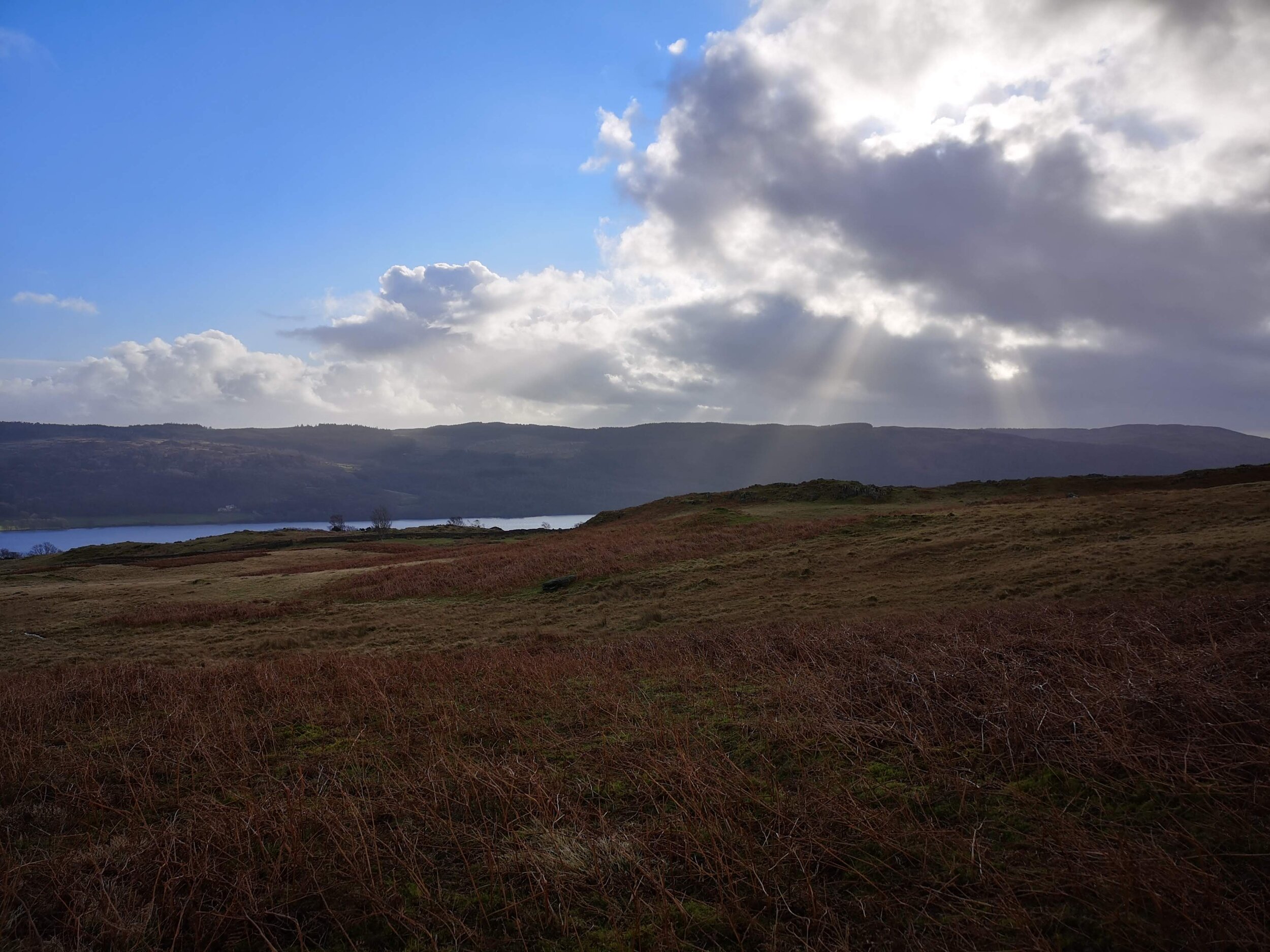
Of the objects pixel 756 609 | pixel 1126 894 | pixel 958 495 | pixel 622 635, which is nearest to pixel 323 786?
pixel 1126 894

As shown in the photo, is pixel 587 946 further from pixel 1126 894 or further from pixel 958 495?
pixel 958 495

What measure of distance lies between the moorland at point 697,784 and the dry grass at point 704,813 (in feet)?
0.12

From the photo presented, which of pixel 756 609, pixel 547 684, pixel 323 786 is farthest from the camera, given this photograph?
pixel 756 609

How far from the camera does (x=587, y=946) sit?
477 centimetres

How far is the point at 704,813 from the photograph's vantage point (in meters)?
6.43

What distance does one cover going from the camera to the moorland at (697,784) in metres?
4.89

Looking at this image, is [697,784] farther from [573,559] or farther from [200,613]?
[200,613]

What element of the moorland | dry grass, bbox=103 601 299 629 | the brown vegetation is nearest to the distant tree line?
dry grass, bbox=103 601 299 629

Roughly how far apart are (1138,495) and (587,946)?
1505 inches

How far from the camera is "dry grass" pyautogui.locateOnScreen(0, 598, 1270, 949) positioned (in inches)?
189

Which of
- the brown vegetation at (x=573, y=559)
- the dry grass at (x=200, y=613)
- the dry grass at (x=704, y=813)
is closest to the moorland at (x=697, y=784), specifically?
the dry grass at (x=704, y=813)

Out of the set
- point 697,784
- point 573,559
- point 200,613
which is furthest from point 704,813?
point 200,613

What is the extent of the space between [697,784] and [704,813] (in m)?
0.49

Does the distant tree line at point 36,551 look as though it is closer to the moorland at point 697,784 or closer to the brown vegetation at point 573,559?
the brown vegetation at point 573,559
